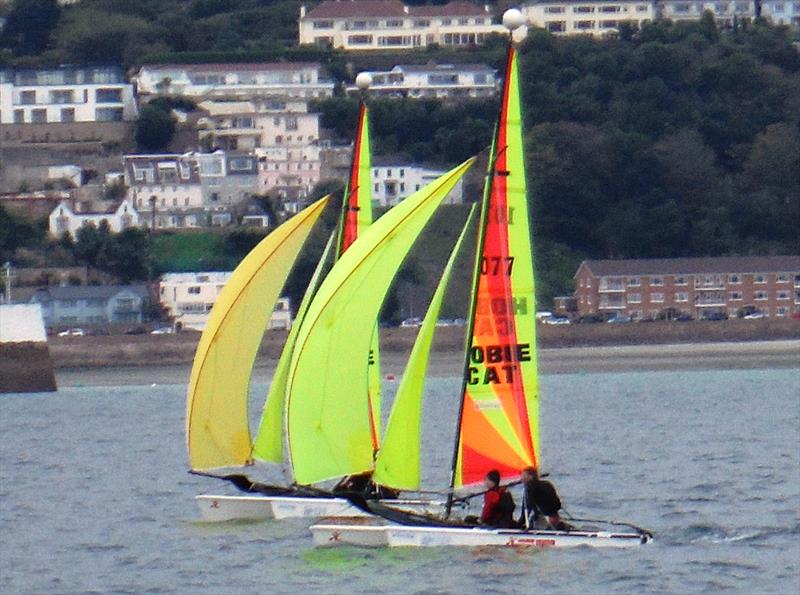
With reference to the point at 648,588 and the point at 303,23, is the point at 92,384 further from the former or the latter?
the point at 303,23

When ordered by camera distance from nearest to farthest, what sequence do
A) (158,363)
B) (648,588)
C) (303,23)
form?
(648,588) → (158,363) → (303,23)

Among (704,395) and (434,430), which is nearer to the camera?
(434,430)

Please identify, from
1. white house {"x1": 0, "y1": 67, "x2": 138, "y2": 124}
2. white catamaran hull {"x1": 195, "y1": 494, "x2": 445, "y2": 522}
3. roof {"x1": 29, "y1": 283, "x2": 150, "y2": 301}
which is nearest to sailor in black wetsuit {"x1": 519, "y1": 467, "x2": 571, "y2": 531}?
white catamaran hull {"x1": 195, "y1": 494, "x2": 445, "y2": 522}

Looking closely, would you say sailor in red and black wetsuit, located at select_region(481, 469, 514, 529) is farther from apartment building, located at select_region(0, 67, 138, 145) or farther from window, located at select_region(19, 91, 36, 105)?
window, located at select_region(19, 91, 36, 105)

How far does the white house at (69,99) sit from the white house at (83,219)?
64.1 ft

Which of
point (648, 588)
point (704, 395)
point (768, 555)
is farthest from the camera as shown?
point (704, 395)

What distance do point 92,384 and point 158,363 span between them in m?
6.81

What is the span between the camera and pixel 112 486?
94.9ft

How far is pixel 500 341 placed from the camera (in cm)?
2022

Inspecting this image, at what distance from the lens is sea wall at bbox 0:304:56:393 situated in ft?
155

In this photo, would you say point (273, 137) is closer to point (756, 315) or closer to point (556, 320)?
point (756, 315)

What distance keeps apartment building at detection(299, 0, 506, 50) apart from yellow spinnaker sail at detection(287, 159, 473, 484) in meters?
98.5

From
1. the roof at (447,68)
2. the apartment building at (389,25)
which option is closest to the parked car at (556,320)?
the roof at (447,68)

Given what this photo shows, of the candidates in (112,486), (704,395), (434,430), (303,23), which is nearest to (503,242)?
(112,486)
